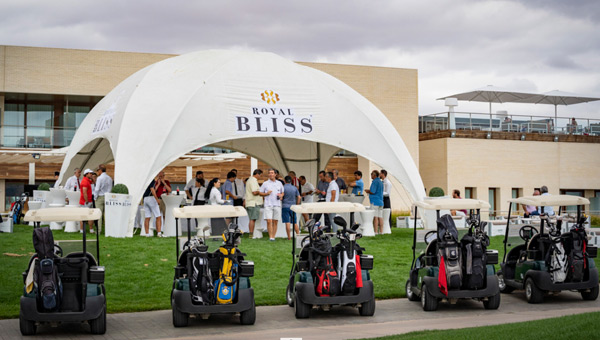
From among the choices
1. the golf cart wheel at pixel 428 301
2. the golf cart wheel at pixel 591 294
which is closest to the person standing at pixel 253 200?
the golf cart wheel at pixel 428 301

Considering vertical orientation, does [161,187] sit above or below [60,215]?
above

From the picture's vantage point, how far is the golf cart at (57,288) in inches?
354

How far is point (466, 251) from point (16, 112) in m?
30.6

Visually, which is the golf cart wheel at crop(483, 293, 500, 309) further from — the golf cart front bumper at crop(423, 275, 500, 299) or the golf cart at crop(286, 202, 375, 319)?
the golf cart at crop(286, 202, 375, 319)

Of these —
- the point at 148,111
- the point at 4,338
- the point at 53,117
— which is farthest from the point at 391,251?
the point at 53,117

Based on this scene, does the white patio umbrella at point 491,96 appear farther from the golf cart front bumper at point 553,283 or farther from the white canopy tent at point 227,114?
the golf cart front bumper at point 553,283

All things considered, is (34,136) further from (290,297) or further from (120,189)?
(290,297)

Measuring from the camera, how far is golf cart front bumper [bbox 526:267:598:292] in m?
11.7

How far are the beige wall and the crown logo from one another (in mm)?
18851

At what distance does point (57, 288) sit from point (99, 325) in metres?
0.69

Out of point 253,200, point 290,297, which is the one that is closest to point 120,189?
point 253,200

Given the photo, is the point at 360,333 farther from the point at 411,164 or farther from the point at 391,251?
the point at 411,164

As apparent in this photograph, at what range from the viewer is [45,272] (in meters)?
8.92

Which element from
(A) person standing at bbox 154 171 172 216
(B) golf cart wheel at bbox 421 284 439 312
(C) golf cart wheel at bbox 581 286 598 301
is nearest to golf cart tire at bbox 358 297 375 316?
(B) golf cart wheel at bbox 421 284 439 312
